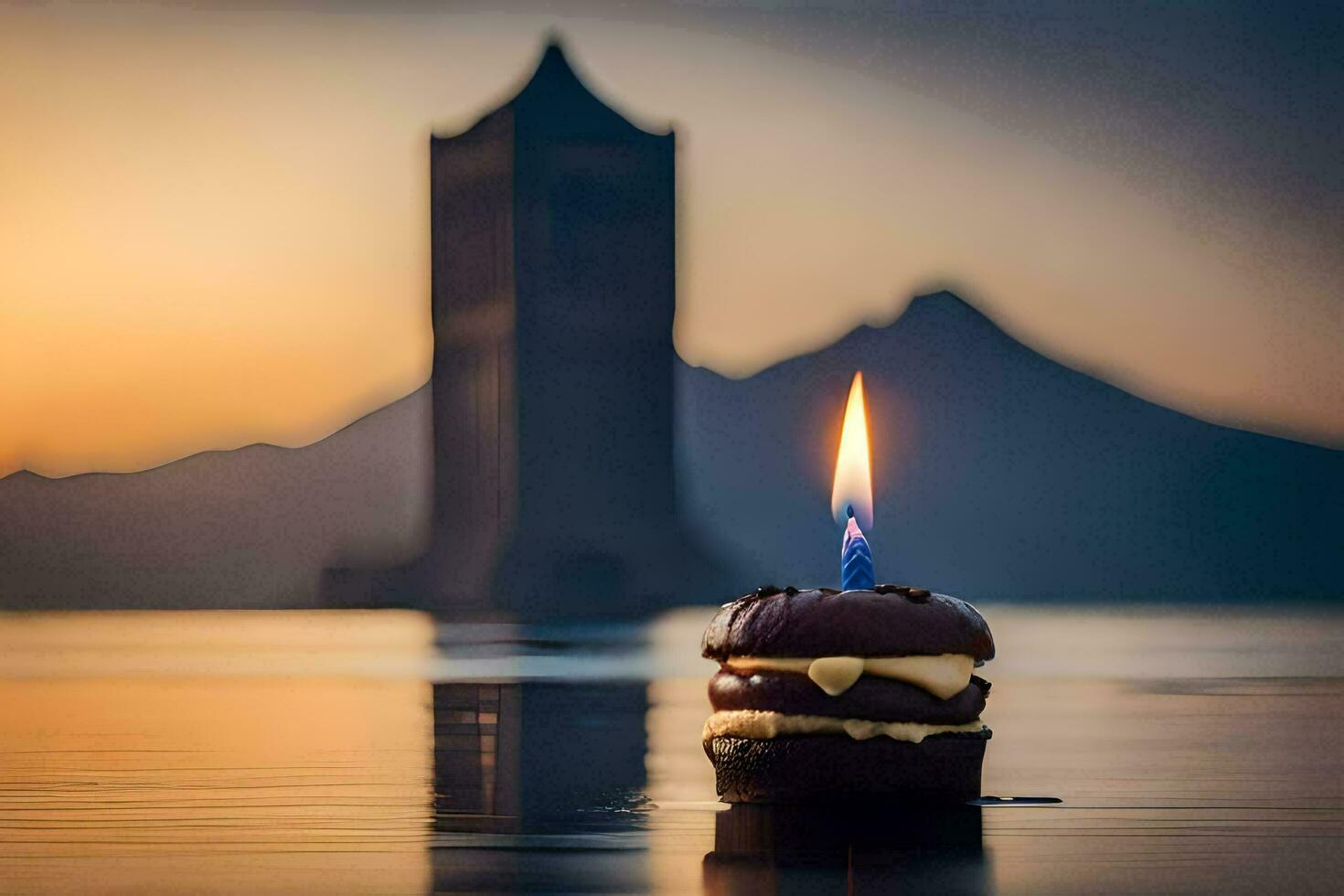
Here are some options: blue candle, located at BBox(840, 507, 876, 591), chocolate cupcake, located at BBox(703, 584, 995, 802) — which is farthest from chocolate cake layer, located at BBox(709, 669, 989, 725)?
blue candle, located at BBox(840, 507, 876, 591)

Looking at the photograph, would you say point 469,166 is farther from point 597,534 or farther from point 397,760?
point 397,760

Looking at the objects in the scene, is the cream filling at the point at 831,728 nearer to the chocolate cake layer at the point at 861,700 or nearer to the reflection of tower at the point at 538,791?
the chocolate cake layer at the point at 861,700

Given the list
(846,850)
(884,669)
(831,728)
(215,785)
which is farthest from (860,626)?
(215,785)

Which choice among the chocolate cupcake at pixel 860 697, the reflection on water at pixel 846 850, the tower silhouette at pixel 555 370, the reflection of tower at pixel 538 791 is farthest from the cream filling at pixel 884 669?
the tower silhouette at pixel 555 370

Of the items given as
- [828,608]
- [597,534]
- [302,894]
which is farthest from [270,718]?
[597,534]

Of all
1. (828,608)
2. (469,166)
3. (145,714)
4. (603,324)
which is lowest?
(145,714)

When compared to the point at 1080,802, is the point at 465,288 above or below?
above

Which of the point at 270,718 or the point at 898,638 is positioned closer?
the point at 898,638
